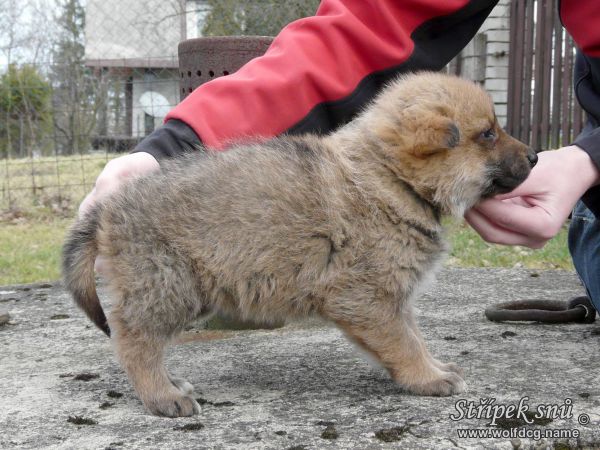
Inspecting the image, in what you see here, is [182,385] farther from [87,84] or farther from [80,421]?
[87,84]

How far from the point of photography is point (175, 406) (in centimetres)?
239

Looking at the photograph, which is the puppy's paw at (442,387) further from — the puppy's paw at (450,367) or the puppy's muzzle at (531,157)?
the puppy's muzzle at (531,157)

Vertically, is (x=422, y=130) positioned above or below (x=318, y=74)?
below

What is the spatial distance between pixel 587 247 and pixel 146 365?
209 centimetres

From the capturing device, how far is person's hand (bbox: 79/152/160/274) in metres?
2.73

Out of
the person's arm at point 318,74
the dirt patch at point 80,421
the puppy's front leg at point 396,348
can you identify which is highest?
the person's arm at point 318,74

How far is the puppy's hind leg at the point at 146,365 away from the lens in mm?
2420

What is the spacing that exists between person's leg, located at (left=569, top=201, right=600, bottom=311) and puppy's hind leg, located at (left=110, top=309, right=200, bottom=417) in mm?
1848

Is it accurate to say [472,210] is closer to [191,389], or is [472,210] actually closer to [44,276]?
[191,389]

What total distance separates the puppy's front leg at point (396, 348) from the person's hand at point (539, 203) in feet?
1.78

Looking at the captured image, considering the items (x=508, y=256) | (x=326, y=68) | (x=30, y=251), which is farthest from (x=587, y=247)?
(x=30, y=251)

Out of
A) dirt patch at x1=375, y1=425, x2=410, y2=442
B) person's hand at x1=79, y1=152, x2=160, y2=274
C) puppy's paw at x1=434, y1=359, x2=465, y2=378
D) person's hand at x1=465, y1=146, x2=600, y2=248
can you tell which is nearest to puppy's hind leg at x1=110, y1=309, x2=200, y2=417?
person's hand at x1=79, y1=152, x2=160, y2=274

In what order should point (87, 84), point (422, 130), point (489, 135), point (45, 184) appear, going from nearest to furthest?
point (422, 130), point (489, 135), point (45, 184), point (87, 84)

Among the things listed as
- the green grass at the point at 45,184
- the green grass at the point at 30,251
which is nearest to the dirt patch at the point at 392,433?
the green grass at the point at 30,251
